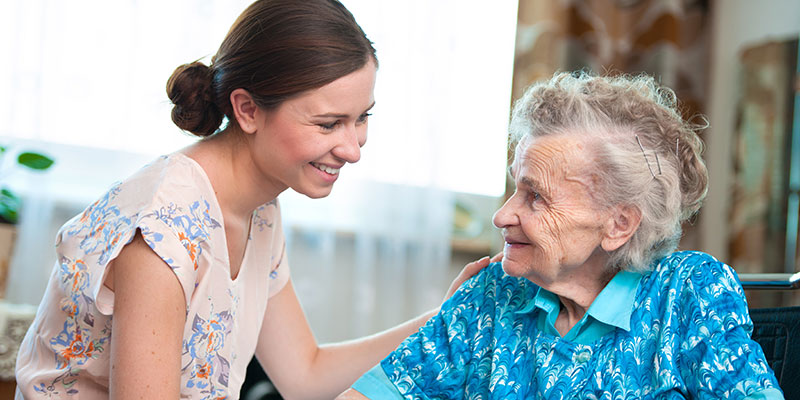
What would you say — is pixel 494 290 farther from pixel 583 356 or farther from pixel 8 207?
pixel 8 207

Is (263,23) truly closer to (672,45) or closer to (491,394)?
(491,394)

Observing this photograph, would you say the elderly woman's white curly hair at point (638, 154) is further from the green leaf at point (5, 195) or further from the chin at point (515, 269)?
the green leaf at point (5, 195)

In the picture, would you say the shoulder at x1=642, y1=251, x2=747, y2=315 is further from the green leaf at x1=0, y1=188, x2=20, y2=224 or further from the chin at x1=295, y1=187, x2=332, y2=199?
the green leaf at x1=0, y1=188, x2=20, y2=224

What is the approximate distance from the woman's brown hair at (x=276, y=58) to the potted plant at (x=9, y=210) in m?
1.06

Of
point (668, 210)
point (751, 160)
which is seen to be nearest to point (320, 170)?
point (668, 210)

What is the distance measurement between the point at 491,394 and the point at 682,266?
39 cm

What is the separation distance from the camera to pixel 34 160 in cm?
231

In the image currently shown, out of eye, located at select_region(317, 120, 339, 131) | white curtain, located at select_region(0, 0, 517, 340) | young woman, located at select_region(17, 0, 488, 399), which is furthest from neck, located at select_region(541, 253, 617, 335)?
white curtain, located at select_region(0, 0, 517, 340)

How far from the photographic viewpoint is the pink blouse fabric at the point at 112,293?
130cm

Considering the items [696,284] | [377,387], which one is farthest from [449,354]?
[696,284]

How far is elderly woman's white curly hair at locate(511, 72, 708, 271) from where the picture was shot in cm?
130

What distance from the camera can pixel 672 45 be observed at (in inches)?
131

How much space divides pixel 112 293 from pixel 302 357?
1.84 feet

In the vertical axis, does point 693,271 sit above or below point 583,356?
above
